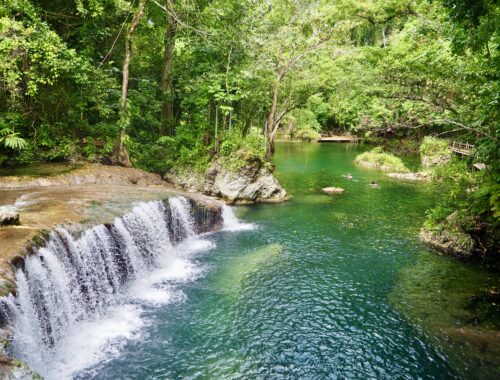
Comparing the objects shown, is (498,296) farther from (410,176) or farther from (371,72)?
(410,176)

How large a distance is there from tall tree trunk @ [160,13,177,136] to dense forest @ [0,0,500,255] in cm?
9

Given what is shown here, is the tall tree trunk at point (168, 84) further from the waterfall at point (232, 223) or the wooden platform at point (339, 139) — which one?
the wooden platform at point (339, 139)

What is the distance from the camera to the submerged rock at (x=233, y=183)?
80.5ft

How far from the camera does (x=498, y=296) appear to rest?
13.0 metres

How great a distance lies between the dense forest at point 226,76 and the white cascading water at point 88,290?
775 cm

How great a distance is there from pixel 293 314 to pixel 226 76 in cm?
1701

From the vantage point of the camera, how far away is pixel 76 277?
11.3 metres

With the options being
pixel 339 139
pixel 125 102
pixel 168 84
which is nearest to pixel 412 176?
pixel 168 84

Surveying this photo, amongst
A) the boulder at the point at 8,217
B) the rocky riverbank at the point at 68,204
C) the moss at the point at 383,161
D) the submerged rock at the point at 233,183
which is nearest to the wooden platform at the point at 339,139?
the moss at the point at 383,161

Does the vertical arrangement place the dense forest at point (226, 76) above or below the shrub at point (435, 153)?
above

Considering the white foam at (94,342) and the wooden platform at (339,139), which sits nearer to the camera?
the white foam at (94,342)

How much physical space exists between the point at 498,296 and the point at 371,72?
13.8 metres

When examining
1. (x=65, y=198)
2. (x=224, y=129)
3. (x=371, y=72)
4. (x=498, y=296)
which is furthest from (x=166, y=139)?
(x=498, y=296)

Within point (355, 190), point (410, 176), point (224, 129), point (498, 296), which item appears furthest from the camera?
point (410, 176)
